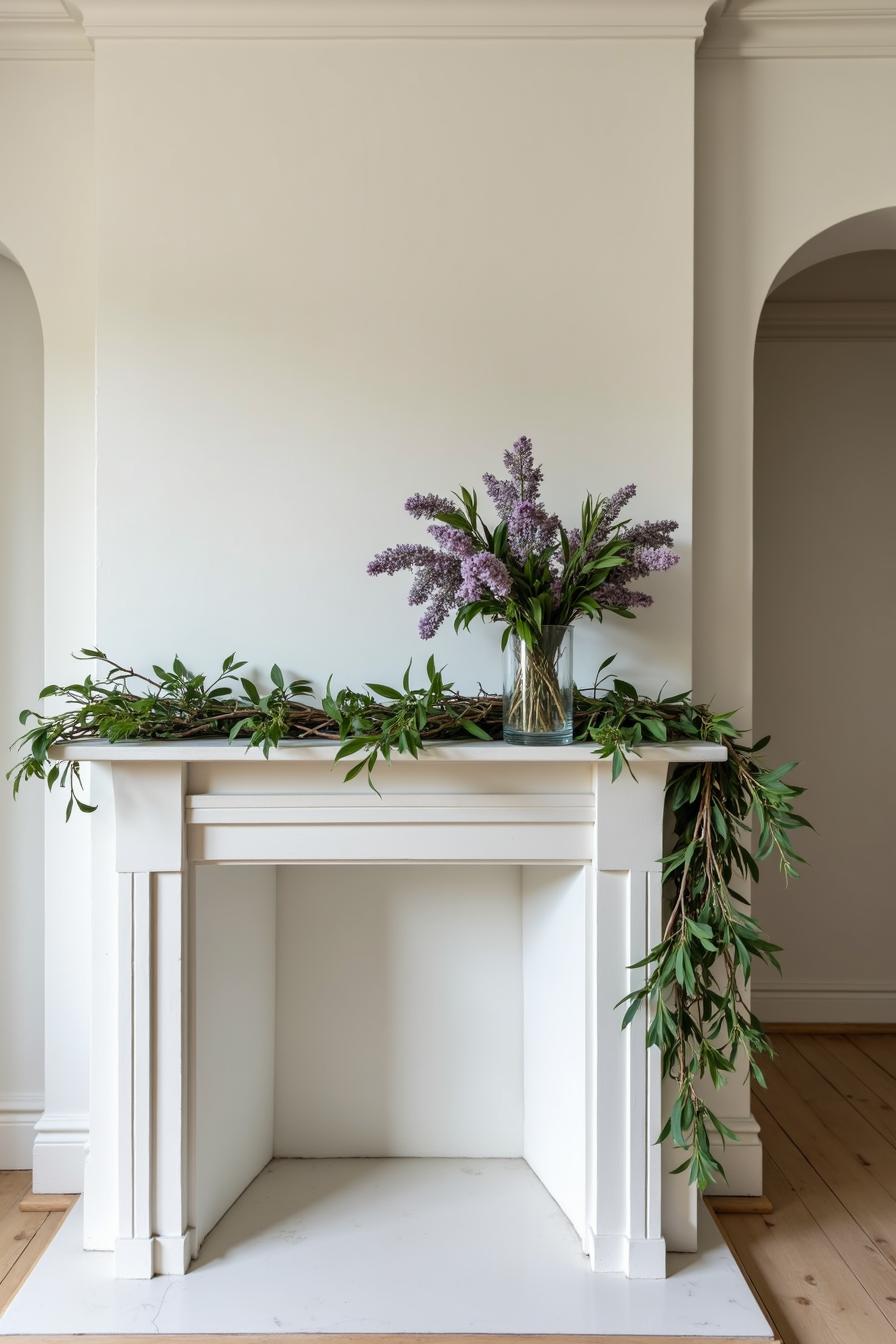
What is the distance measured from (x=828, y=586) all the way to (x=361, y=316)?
1.90 metres

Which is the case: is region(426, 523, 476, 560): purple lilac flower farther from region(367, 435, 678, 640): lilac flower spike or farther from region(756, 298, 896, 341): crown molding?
region(756, 298, 896, 341): crown molding

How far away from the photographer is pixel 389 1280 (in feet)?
5.83

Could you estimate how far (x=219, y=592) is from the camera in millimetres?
2057

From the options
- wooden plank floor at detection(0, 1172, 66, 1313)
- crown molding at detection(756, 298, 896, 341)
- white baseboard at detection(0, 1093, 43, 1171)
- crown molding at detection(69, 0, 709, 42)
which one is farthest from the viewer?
crown molding at detection(756, 298, 896, 341)

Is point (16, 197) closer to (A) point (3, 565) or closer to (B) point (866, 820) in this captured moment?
(A) point (3, 565)

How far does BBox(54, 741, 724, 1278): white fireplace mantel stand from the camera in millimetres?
1798

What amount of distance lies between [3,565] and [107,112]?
1.07m

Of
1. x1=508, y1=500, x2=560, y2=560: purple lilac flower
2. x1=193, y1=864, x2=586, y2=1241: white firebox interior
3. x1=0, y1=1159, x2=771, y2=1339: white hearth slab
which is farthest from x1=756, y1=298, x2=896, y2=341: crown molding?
x1=0, y1=1159, x2=771, y2=1339: white hearth slab

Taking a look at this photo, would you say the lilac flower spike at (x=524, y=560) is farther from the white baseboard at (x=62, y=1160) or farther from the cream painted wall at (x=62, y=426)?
the white baseboard at (x=62, y=1160)

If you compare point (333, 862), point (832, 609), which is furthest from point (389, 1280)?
point (832, 609)

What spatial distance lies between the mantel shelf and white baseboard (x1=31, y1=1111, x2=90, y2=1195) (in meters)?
1.00

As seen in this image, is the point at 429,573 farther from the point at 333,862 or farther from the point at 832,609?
the point at 832,609

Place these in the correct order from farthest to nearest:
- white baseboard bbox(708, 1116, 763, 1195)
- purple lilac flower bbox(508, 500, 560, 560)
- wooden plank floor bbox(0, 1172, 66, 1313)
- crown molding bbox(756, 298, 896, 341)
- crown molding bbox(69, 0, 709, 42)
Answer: crown molding bbox(756, 298, 896, 341)
white baseboard bbox(708, 1116, 763, 1195)
crown molding bbox(69, 0, 709, 42)
wooden plank floor bbox(0, 1172, 66, 1313)
purple lilac flower bbox(508, 500, 560, 560)

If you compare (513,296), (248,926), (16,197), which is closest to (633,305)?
(513,296)
